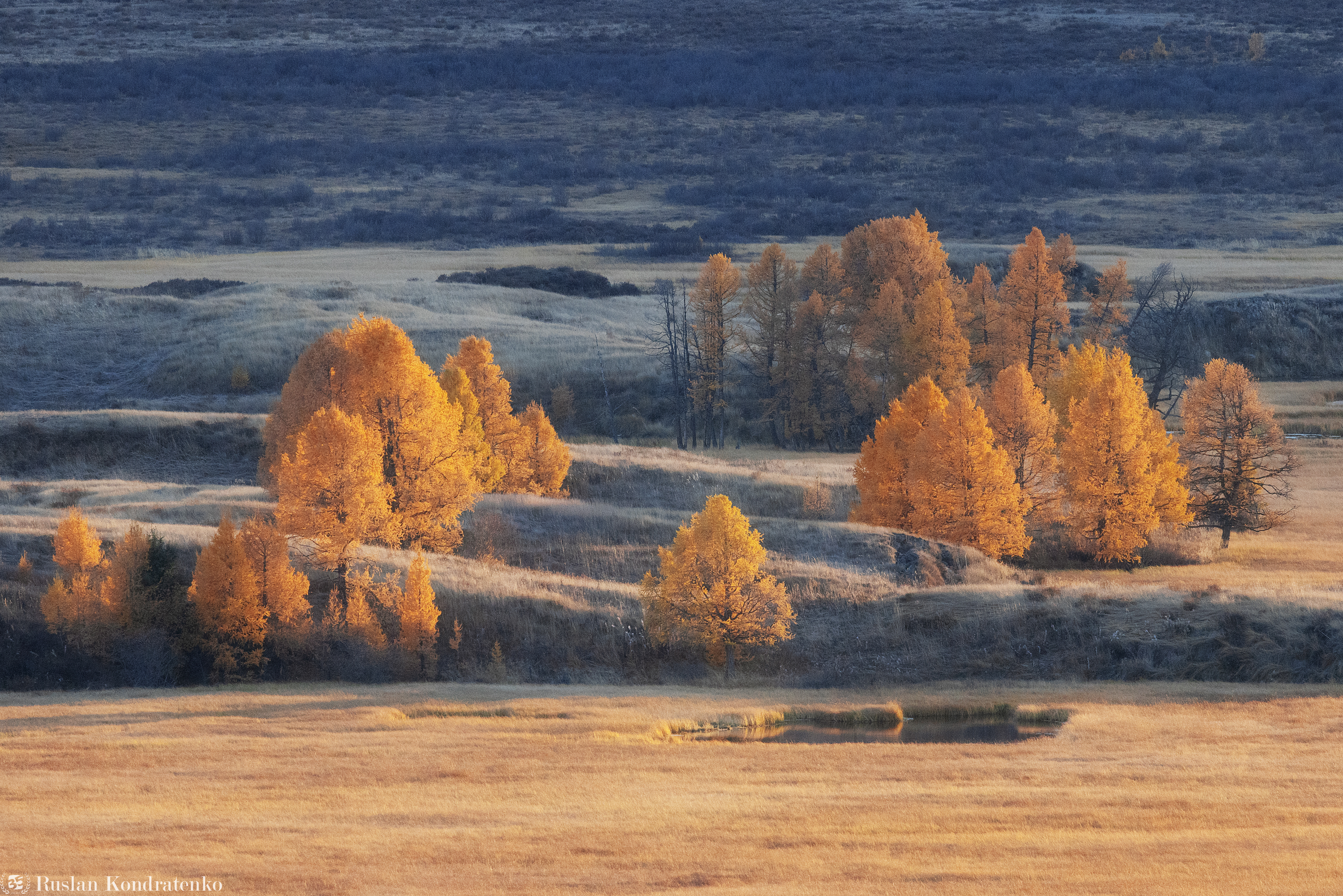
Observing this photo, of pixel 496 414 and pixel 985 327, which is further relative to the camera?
pixel 985 327

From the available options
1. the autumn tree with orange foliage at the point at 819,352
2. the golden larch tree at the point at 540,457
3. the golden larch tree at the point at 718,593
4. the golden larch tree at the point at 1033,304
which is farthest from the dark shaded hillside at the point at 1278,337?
the golden larch tree at the point at 718,593

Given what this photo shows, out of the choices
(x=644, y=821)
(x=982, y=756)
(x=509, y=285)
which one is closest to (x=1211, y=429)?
(x=982, y=756)

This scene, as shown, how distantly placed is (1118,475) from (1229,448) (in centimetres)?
471

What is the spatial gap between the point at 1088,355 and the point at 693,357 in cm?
2029

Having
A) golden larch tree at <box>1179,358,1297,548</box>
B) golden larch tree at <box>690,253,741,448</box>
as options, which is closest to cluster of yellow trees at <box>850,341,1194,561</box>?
golden larch tree at <box>1179,358,1297,548</box>

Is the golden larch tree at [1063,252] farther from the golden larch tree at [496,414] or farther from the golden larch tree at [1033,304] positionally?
the golden larch tree at [496,414]

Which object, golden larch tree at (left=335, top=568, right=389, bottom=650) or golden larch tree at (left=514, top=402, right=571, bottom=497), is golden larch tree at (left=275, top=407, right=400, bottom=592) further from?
golden larch tree at (left=514, top=402, right=571, bottom=497)

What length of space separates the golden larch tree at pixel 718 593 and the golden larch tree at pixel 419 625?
5.24 meters

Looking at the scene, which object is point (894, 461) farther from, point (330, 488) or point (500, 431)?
point (330, 488)

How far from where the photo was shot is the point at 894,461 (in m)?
48.1

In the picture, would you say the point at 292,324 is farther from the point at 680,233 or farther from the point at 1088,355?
the point at 680,233

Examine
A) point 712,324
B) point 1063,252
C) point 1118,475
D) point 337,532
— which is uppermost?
point 1063,252

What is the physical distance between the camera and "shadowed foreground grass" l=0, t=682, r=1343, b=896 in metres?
18.7

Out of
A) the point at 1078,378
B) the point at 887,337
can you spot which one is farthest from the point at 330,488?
the point at 887,337
